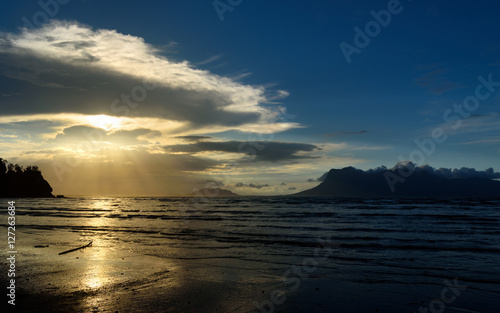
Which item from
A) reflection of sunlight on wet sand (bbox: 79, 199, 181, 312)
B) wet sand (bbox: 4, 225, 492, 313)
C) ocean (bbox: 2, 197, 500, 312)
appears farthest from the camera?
ocean (bbox: 2, 197, 500, 312)

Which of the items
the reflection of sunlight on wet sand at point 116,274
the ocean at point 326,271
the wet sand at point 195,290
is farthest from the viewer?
the ocean at point 326,271

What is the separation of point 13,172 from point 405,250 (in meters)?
234

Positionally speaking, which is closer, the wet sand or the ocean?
the wet sand

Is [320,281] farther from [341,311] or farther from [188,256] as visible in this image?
[188,256]

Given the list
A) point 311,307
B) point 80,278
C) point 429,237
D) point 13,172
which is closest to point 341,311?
point 311,307

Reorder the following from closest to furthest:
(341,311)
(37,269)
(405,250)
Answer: (341,311), (37,269), (405,250)

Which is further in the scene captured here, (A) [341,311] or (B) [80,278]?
(B) [80,278]

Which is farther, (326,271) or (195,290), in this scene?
(326,271)

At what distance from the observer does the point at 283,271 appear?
482 inches

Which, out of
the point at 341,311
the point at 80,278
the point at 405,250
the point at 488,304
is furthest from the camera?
the point at 405,250

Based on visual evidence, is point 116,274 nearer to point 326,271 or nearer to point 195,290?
point 195,290

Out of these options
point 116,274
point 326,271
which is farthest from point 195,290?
point 326,271

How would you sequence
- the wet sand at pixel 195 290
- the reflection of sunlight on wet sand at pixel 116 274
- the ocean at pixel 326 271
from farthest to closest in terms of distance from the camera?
1. the ocean at pixel 326 271
2. the reflection of sunlight on wet sand at pixel 116 274
3. the wet sand at pixel 195 290

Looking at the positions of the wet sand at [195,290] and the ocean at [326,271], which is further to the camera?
the ocean at [326,271]
